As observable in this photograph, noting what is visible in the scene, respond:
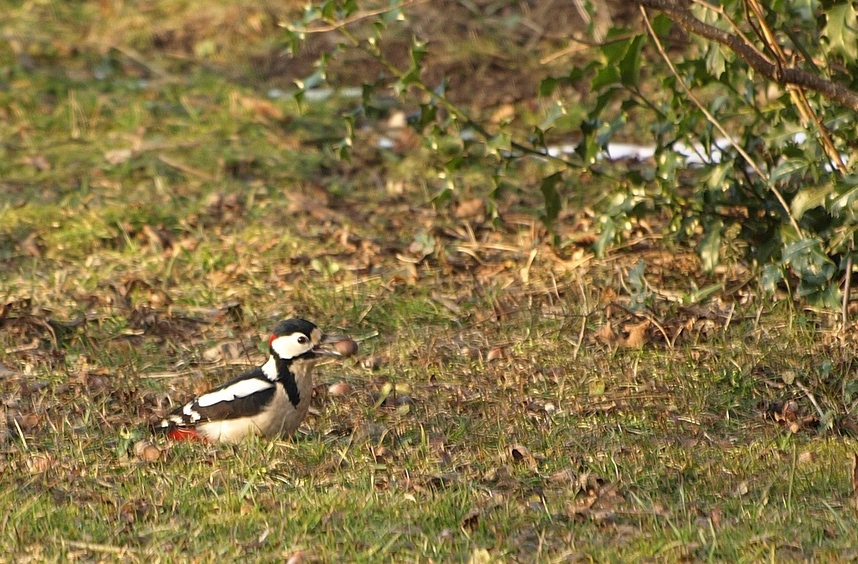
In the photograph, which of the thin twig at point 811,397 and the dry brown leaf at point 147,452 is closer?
A: the dry brown leaf at point 147,452

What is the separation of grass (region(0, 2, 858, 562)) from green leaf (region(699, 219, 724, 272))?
0.92 ft

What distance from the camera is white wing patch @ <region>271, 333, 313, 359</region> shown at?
19.1ft

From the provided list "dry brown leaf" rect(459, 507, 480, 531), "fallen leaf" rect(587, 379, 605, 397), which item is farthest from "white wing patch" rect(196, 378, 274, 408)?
"fallen leaf" rect(587, 379, 605, 397)

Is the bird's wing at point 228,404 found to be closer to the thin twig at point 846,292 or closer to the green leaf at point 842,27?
the thin twig at point 846,292

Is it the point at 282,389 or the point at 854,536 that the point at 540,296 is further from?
the point at 854,536

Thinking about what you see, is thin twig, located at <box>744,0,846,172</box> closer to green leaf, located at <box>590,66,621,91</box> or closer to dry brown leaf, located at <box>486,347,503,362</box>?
green leaf, located at <box>590,66,621,91</box>

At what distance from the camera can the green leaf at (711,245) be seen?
22.4 feet

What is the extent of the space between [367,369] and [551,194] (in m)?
1.33

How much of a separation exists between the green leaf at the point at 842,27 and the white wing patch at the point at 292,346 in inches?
102

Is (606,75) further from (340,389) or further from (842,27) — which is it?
(340,389)

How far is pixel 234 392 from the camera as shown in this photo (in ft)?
18.9

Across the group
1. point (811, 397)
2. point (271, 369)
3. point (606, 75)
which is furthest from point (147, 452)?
point (811, 397)

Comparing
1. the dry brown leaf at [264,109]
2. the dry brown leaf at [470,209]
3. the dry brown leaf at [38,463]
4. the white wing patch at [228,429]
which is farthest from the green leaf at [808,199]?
the dry brown leaf at [264,109]

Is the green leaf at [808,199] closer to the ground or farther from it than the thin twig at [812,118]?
closer to the ground
